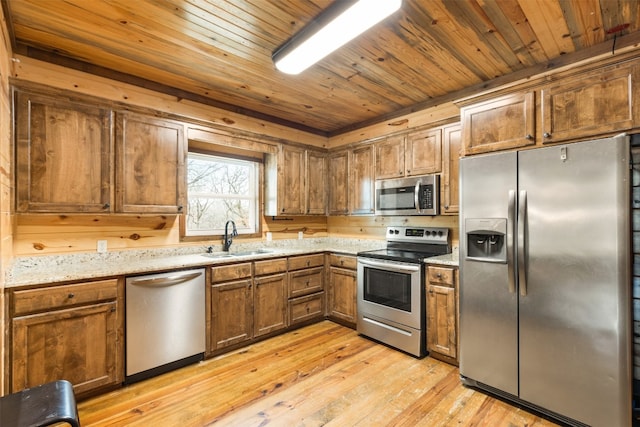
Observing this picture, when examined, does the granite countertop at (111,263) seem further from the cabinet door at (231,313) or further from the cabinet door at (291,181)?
the cabinet door at (291,181)

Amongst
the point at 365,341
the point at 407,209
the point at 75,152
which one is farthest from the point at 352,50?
the point at 365,341

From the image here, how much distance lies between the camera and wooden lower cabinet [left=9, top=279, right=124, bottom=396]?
194cm

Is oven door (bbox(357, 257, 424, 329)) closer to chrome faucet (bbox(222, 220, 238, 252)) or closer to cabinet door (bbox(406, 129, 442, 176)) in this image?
cabinet door (bbox(406, 129, 442, 176))

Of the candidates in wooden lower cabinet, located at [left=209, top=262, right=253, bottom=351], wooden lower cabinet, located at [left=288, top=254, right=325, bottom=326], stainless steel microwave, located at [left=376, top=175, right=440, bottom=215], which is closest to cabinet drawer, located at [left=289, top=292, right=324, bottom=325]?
wooden lower cabinet, located at [left=288, top=254, right=325, bottom=326]

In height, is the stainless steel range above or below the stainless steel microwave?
below

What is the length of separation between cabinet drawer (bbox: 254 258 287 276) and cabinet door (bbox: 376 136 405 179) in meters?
1.52

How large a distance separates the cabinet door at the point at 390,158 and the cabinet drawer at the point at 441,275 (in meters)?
1.14

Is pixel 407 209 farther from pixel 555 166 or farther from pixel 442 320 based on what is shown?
pixel 555 166

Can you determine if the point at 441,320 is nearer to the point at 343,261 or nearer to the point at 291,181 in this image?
the point at 343,261

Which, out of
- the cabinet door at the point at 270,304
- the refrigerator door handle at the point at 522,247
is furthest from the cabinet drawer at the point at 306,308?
the refrigerator door handle at the point at 522,247

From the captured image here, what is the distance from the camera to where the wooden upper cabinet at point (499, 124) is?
222 cm

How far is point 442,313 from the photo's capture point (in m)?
2.72

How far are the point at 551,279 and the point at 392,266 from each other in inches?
51.5

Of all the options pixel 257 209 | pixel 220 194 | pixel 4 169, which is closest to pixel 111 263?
pixel 4 169
